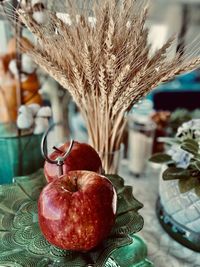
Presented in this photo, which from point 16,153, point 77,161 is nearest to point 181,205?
point 77,161

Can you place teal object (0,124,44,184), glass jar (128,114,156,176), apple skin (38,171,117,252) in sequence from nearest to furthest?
1. apple skin (38,171,117,252)
2. teal object (0,124,44,184)
3. glass jar (128,114,156,176)

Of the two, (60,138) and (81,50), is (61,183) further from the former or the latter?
(60,138)

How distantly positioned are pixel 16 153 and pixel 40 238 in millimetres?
232

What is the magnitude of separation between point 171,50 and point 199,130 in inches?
5.9

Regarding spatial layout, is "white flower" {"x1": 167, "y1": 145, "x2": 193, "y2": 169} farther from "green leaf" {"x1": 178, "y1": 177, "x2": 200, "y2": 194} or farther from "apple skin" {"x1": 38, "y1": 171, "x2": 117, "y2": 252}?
"apple skin" {"x1": 38, "y1": 171, "x2": 117, "y2": 252}

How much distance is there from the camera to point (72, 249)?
1.37ft

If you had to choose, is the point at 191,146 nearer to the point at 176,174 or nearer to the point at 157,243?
the point at 176,174

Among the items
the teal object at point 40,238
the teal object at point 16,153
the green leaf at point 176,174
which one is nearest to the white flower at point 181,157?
the green leaf at point 176,174

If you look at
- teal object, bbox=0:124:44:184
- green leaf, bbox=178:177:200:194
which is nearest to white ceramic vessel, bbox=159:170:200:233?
green leaf, bbox=178:177:200:194

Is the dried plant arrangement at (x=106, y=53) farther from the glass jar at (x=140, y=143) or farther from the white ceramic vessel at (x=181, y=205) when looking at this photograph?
the glass jar at (x=140, y=143)

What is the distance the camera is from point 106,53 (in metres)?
0.46

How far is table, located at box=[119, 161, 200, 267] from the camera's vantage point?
0.56 meters

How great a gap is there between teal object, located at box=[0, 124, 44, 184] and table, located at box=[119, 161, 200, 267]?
23 cm

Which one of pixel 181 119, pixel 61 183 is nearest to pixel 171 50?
pixel 61 183
